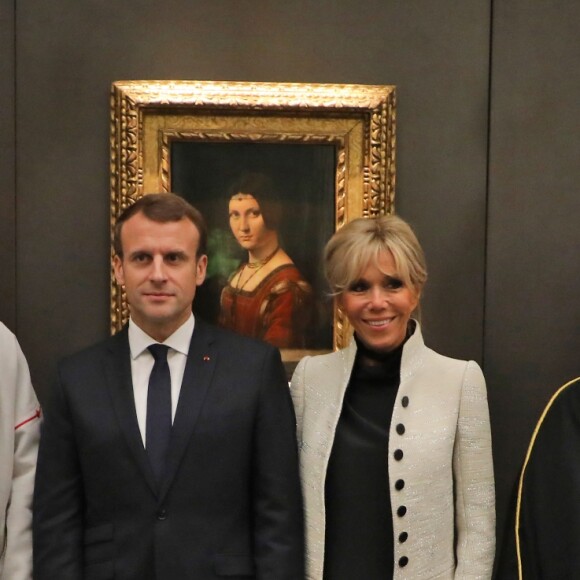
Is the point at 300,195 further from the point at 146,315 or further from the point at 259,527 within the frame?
the point at 259,527

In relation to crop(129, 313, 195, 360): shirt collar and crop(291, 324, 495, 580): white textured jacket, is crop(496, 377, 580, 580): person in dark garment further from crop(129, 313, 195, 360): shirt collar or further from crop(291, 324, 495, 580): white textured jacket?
crop(129, 313, 195, 360): shirt collar

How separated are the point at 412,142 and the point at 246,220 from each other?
2.09 ft

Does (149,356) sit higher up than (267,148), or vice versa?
(267,148)

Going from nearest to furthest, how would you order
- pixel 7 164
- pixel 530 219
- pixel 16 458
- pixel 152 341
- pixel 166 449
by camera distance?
pixel 166 449
pixel 152 341
pixel 16 458
pixel 7 164
pixel 530 219

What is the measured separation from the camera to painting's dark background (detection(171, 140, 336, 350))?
314 cm

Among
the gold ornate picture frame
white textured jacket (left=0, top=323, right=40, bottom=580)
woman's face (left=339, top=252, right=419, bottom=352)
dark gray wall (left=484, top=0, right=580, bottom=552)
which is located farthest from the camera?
dark gray wall (left=484, top=0, right=580, bottom=552)

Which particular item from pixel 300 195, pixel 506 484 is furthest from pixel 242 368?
pixel 506 484

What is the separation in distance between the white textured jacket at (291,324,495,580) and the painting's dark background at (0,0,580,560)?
0.71 meters

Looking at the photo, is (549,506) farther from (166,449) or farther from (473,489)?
(166,449)

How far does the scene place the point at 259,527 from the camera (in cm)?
248

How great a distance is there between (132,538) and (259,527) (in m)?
0.34

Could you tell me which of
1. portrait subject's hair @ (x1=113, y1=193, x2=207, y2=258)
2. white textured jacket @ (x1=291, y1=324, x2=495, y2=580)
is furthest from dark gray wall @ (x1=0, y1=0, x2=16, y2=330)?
white textured jacket @ (x1=291, y1=324, x2=495, y2=580)

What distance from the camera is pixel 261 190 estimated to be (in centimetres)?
316

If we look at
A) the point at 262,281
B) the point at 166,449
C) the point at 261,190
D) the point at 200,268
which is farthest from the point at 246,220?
the point at 166,449
